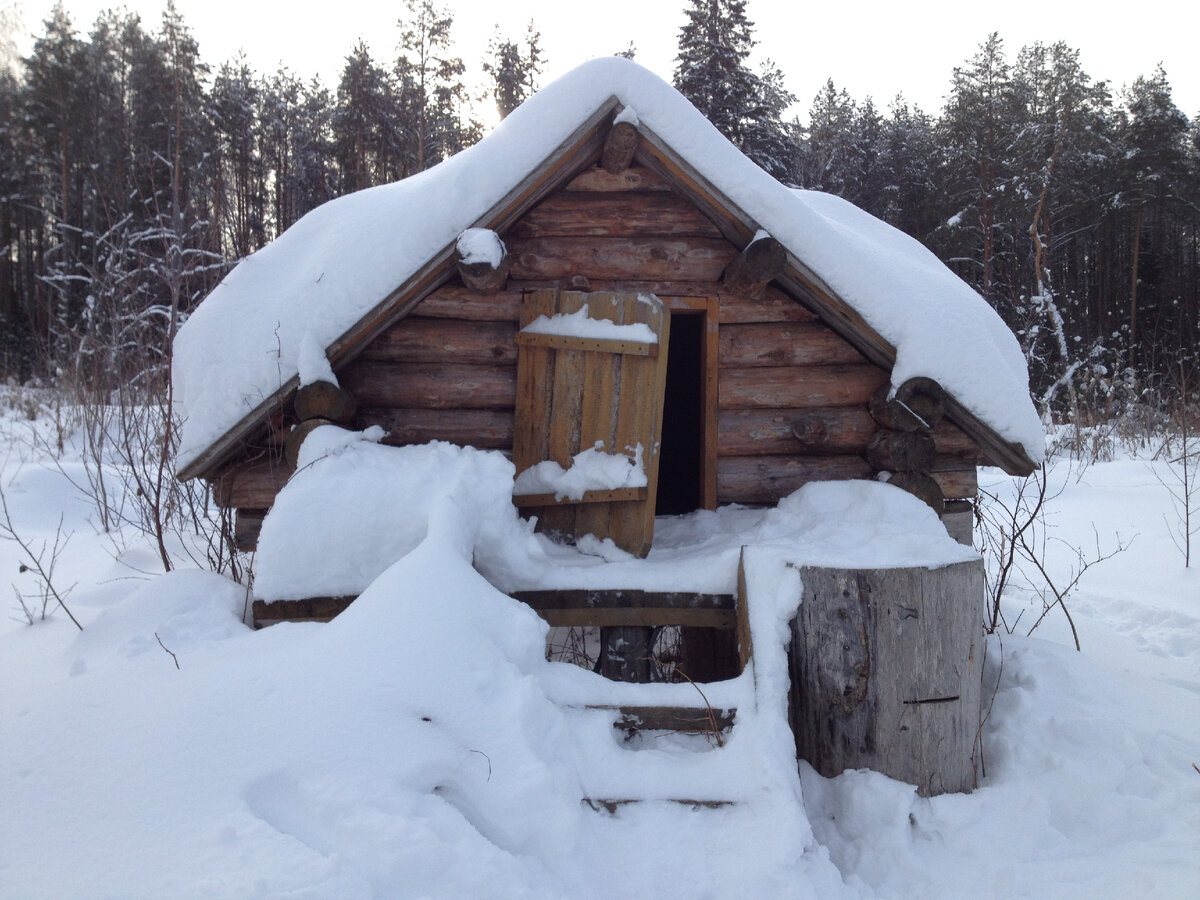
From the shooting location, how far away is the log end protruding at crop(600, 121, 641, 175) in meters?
3.84

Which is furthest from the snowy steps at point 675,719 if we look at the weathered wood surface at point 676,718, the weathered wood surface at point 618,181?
the weathered wood surface at point 618,181

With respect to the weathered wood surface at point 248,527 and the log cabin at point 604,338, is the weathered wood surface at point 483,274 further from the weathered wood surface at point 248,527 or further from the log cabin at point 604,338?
the weathered wood surface at point 248,527

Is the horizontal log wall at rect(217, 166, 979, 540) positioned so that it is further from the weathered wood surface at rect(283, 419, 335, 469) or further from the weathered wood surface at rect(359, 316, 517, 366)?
the weathered wood surface at rect(283, 419, 335, 469)

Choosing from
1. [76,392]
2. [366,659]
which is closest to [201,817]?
[366,659]

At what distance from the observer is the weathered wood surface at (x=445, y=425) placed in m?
4.06

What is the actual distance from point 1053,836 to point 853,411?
2.40 m

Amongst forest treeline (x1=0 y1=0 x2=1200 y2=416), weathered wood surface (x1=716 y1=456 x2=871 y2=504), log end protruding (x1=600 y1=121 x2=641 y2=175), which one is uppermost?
forest treeline (x1=0 y1=0 x2=1200 y2=416)

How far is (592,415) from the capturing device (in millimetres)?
3980

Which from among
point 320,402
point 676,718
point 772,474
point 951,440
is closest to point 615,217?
point 772,474

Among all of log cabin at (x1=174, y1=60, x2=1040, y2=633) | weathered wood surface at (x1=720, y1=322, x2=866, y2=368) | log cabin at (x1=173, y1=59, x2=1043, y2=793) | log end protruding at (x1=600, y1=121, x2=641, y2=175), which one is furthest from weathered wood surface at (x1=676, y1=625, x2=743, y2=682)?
log end protruding at (x1=600, y1=121, x2=641, y2=175)

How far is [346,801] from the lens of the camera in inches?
70.7

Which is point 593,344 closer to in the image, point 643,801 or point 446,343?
point 446,343

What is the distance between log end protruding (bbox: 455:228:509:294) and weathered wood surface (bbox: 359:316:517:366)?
0.36 m

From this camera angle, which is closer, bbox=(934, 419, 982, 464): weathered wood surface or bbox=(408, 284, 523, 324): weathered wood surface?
bbox=(408, 284, 523, 324): weathered wood surface
